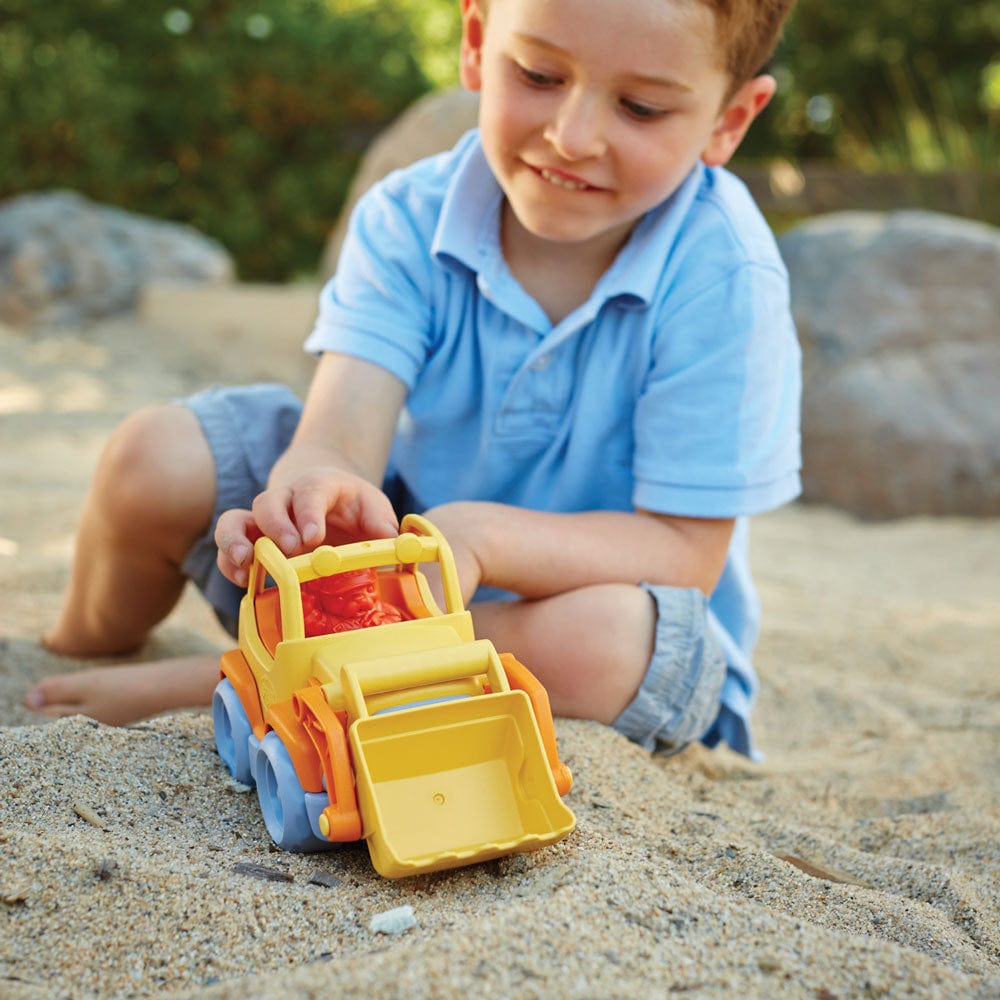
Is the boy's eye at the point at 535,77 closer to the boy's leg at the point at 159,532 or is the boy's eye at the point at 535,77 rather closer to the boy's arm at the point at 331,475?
the boy's arm at the point at 331,475

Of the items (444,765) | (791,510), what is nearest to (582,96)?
(444,765)

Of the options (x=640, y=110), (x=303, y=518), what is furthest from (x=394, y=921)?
(x=640, y=110)

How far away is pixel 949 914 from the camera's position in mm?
1342

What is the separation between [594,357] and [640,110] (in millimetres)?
384

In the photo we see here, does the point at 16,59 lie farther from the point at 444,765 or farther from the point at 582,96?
the point at 444,765

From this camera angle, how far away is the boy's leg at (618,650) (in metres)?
1.69

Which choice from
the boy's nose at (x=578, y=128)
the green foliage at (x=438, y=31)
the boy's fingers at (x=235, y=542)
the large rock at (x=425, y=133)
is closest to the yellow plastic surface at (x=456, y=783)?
the boy's fingers at (x=235, y=542)

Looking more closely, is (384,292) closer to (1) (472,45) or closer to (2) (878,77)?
(1) (472,45)

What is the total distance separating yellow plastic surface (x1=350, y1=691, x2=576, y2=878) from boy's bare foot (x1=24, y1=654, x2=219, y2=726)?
72 centimetres

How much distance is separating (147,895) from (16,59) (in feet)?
20.5

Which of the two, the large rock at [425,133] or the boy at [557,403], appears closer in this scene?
the boy at [557,403]

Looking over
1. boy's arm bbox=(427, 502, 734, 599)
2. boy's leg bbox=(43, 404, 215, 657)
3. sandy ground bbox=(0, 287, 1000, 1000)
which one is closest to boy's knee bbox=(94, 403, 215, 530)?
boy's leg bbox=(43, 404, 215, 657)

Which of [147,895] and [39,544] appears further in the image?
[39,544]

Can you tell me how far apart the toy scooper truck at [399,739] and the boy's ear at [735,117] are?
0.89 m
